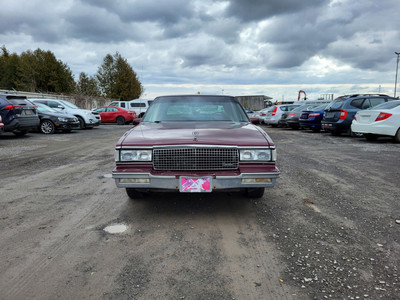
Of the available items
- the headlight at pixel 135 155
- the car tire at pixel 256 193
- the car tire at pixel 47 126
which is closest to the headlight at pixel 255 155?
the car tire at pixel 256 193

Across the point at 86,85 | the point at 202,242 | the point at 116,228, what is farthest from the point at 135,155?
the point at 86,85

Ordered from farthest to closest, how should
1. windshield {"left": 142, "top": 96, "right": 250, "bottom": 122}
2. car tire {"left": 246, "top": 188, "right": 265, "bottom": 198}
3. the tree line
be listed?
the tree line → windshield {"left": 142, "top": 96, "right": 250, "bottom": 122} → car tire {"left": 246, "top": 188, "right": 265, "bottom": 198}

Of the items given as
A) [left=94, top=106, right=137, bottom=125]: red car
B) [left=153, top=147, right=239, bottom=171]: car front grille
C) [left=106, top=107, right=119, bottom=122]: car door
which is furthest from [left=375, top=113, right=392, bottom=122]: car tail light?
[left=106, top=107, right=119, bottom=122]: car door

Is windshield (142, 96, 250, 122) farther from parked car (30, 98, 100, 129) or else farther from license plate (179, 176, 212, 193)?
parked car (30, 98, 100, 129)

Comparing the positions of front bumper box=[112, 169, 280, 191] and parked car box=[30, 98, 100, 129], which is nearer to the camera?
front bumper box=[112, 169, 280, 191]

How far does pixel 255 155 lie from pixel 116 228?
5.60 ft

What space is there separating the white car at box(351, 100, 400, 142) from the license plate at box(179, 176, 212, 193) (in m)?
8.60

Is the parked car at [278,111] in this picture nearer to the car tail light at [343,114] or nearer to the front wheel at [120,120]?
the car tail light at [343,114]

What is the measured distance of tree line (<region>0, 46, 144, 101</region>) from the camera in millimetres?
51219

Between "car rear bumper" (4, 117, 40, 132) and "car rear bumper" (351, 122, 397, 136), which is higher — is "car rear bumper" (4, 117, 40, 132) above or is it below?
above

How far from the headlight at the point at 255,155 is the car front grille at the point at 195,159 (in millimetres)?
83

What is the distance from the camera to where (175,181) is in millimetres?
3236

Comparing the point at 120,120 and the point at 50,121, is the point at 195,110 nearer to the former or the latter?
the point at 50,121

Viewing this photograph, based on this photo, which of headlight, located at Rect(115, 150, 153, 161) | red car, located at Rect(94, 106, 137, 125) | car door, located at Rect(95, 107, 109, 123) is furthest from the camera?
car door, located at Rect(95, 107, 109, 123)
